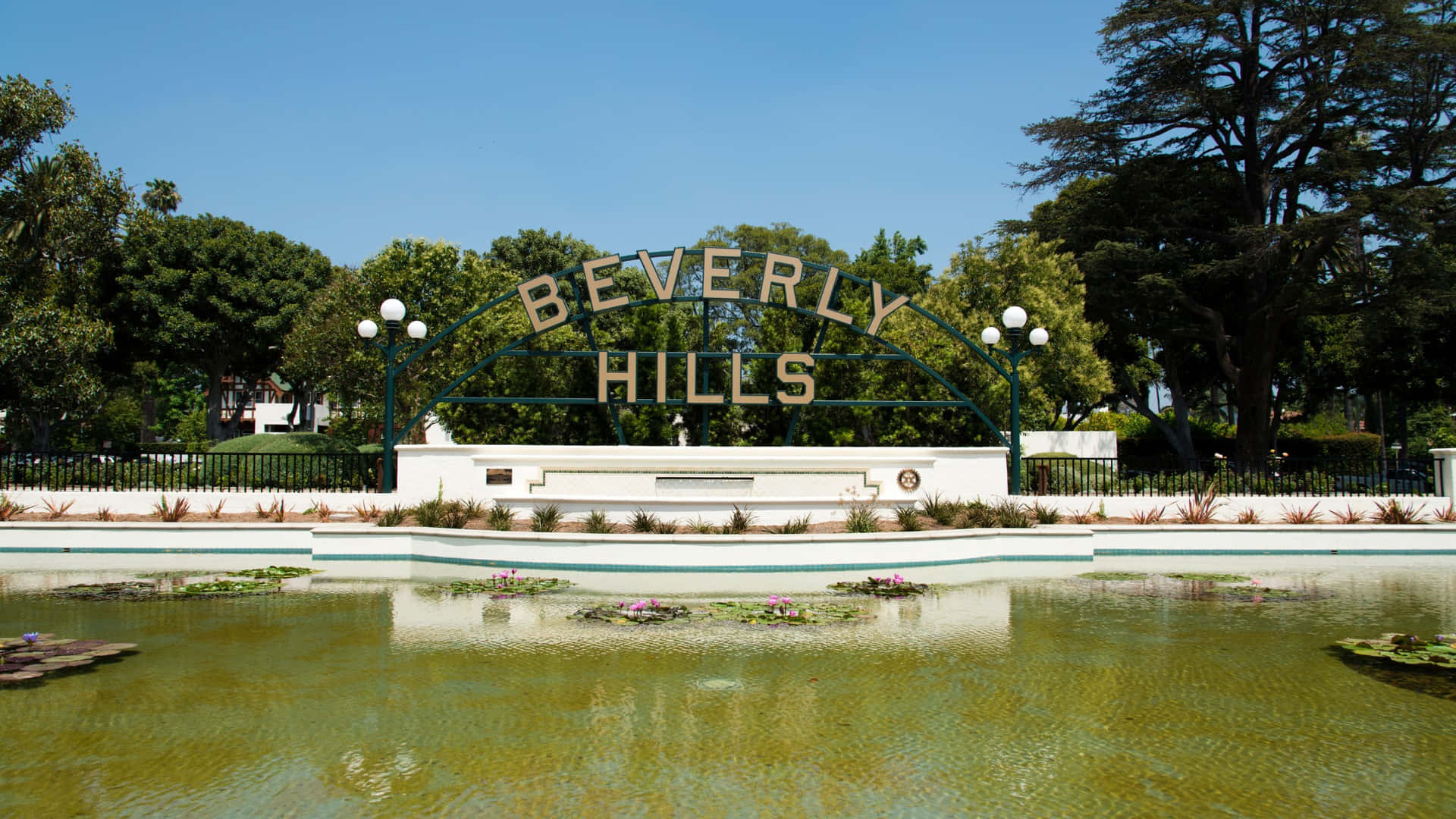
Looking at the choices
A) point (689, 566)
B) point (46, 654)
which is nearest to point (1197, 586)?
point (689, 566)

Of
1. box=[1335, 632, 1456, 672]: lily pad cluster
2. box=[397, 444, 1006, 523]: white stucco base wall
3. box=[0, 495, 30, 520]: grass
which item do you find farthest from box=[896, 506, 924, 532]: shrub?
box=[0, 495, 30, 520]: grass

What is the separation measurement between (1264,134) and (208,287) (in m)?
50.2

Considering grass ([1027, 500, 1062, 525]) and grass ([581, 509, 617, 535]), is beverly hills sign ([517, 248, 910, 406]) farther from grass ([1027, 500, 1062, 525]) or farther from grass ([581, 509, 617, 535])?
grass ([1027, 500, 1062, 525])

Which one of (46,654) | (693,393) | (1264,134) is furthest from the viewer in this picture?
(1264,134)

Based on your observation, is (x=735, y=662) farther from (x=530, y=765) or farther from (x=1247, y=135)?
(x=1247, y=135)

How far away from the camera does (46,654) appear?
8570 mm

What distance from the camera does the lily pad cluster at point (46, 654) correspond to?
26.3 feet

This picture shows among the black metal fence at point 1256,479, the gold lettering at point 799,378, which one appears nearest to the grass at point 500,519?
the gold lettering at point 799,378

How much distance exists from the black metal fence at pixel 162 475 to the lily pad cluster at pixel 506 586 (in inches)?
337

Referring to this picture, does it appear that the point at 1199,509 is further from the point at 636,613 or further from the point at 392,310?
the point at 392,310

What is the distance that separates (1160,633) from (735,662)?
5018mm

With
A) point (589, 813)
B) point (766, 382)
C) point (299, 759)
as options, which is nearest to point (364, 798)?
point (299, 759)

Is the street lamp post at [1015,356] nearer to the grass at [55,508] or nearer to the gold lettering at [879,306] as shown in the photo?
the gold lettering at [879,306]

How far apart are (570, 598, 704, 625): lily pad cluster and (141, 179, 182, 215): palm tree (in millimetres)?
66128
